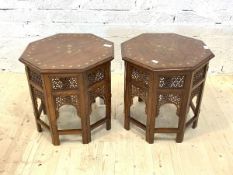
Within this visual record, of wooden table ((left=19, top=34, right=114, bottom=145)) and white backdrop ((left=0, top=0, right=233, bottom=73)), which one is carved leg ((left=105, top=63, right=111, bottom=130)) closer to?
wooden table ((left=19, top=34, right=114, bottom=145))

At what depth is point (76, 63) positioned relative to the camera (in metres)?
1.58

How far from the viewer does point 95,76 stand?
1683 mm

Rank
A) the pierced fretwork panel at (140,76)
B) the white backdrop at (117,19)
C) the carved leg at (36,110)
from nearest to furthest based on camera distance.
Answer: the pierced fretwork panel at (140,76)
the carved leg at (36,110)
the white backdrop at (117,19)

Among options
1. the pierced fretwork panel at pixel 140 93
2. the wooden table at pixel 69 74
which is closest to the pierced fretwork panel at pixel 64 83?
the wooden table at pixel 69 74

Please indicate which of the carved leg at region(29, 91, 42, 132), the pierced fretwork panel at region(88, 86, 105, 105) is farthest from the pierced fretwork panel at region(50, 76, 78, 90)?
the carved leg at region(29, 91, 42, 132)

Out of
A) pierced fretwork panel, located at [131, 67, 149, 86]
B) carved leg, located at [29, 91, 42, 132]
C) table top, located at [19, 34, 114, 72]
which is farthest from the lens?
carved leg, located at [29, 91, 42, 132]

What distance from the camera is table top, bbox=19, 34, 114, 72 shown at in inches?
61.5

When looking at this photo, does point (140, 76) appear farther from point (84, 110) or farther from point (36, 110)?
point (36, 110)

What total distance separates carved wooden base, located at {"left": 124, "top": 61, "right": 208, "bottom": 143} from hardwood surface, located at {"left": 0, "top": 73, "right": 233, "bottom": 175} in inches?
4.8

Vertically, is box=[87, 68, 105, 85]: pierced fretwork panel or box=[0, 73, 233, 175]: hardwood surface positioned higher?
box=[87, 68, 105, 85]: pierced fretwork panel

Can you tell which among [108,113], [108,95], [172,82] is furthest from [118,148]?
[172,82]

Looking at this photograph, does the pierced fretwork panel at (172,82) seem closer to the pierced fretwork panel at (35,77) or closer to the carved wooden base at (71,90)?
the carved wooden base at (71,90)

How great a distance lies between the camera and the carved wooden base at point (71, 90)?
5.23 ft

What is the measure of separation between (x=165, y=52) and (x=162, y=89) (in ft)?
0.77
